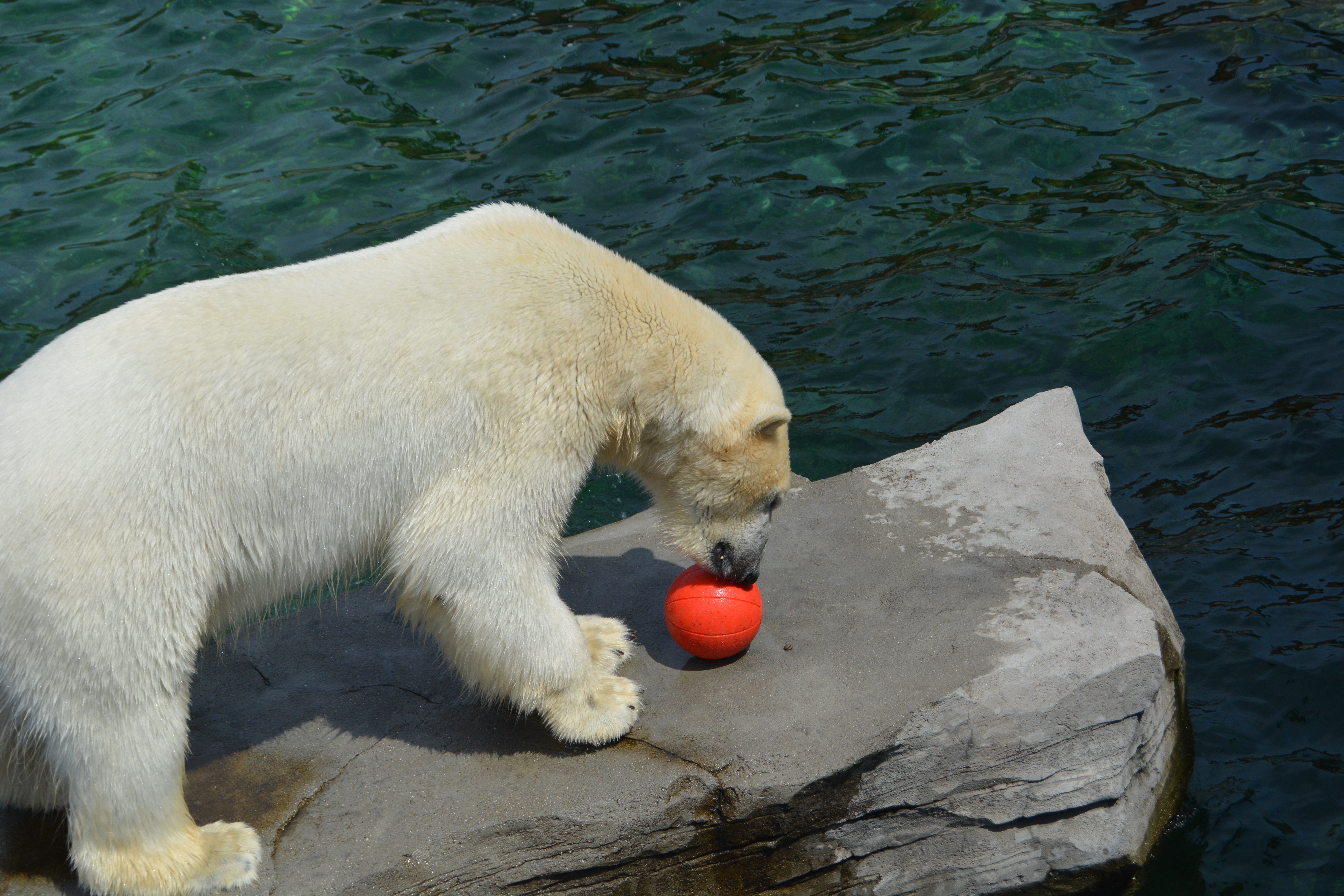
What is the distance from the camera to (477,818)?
154 inches

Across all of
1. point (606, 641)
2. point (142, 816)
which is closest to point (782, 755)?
point (606, 641)

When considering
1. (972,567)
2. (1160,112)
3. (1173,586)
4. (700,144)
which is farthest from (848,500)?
(1160,112)

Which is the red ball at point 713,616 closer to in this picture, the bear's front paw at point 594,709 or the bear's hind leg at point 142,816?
the bear's front paw at point 594,709

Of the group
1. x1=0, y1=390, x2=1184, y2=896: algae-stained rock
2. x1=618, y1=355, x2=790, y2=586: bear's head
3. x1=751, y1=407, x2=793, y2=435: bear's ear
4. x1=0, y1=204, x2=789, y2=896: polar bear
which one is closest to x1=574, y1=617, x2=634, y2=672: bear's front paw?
x1=0, y1=390, x2=1184, y2=896: algae-stained rock

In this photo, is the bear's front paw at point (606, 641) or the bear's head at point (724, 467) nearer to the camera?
the bear's head at point (724, 467)

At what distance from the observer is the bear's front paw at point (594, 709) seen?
13.3 feet

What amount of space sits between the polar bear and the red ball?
145 millimetres

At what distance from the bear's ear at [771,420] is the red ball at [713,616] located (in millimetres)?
631

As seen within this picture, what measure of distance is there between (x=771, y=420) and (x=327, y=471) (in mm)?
1529

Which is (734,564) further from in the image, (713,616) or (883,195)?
(883,195)

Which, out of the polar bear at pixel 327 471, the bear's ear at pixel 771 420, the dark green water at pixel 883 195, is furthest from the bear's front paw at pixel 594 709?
the dark green water at pixel 883 195

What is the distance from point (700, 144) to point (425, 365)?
594cm

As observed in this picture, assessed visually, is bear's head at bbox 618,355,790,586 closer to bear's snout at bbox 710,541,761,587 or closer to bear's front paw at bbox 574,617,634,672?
bear's snout at bbox 710,541,761,587

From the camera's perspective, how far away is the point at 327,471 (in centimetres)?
367
